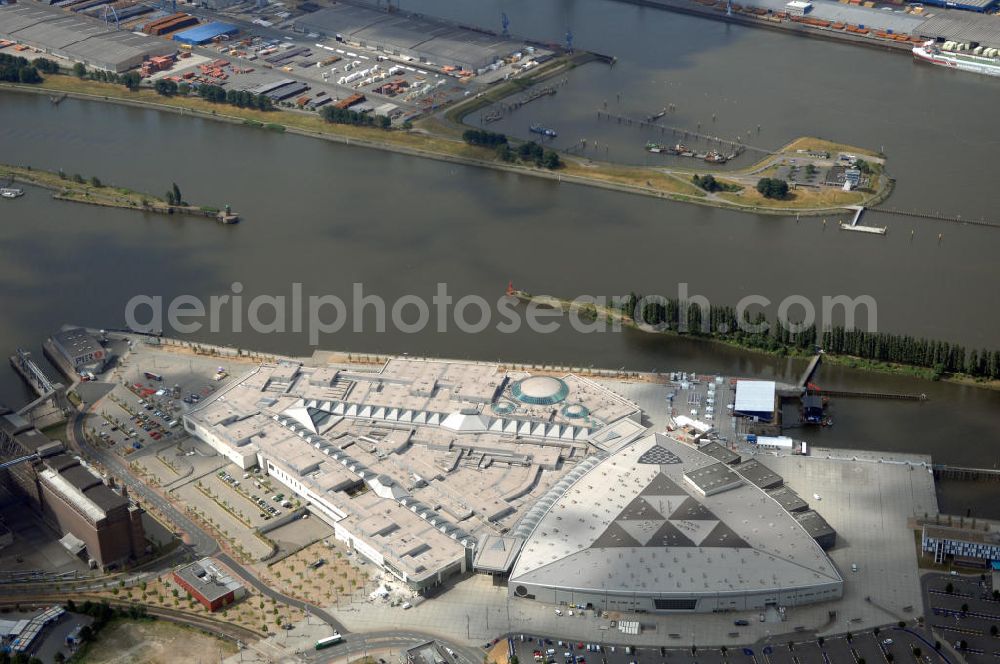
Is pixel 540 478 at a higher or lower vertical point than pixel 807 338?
lower

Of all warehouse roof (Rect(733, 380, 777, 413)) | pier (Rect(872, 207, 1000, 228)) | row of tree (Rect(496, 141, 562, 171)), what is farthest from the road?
pier (Rect(872, 207, 1000, 228))

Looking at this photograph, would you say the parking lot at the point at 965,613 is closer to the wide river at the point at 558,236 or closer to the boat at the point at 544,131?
the wide river at the point at 558,236

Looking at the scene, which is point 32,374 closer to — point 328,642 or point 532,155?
point 328,642

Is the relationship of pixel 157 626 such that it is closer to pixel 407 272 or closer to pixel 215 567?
pixel 215 567

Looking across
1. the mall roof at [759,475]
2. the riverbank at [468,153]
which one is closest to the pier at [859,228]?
the riverbank at [468,153]

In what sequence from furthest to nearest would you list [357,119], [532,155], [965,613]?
[357,119] < [532,155] < [965,613]

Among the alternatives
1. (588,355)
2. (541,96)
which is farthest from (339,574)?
(541,96)

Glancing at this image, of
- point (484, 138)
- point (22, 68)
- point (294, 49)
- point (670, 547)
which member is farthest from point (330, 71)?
point (670, 547)

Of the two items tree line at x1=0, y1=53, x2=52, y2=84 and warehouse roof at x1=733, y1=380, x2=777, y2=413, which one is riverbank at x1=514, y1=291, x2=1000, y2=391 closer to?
warehouse roof at x1=733, y1=380, x2=777, y2=413

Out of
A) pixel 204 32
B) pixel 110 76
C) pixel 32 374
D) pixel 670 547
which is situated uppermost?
pixel 204 32
